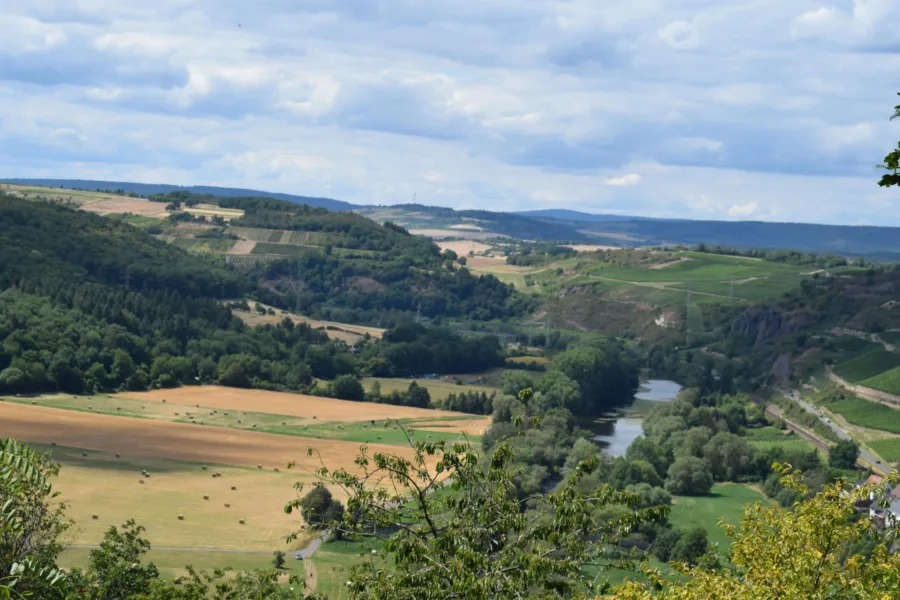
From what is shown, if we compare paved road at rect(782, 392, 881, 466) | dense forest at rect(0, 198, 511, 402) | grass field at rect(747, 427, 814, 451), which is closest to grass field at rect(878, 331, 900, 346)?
paved road at rect(782, 392, 881, 466)

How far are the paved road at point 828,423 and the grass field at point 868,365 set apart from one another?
20.1 ft

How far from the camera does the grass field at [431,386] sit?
15288 cm

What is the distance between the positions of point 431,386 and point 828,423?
172 ft

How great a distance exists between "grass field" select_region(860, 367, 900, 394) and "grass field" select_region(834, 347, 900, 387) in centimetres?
244

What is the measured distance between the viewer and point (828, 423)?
429 feet

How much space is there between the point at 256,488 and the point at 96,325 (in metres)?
71.8

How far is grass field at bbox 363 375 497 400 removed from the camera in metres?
153

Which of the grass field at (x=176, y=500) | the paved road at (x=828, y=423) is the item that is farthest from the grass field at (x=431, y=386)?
the grass field at (x=176, y=500)

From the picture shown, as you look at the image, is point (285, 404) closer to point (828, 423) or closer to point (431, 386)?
point (431, 386)

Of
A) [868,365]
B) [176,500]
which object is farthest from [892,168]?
[868,365]

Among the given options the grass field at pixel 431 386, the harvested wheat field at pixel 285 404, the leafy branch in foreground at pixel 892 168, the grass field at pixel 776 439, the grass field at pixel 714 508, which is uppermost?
the leafy branch in foreground at pixel 892 168

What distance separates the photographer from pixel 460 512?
953 inches

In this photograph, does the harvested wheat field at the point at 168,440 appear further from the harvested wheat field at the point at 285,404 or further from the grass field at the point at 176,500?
the harvested wheat field at the point at 285,404

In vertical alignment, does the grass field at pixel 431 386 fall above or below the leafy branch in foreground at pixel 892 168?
below
